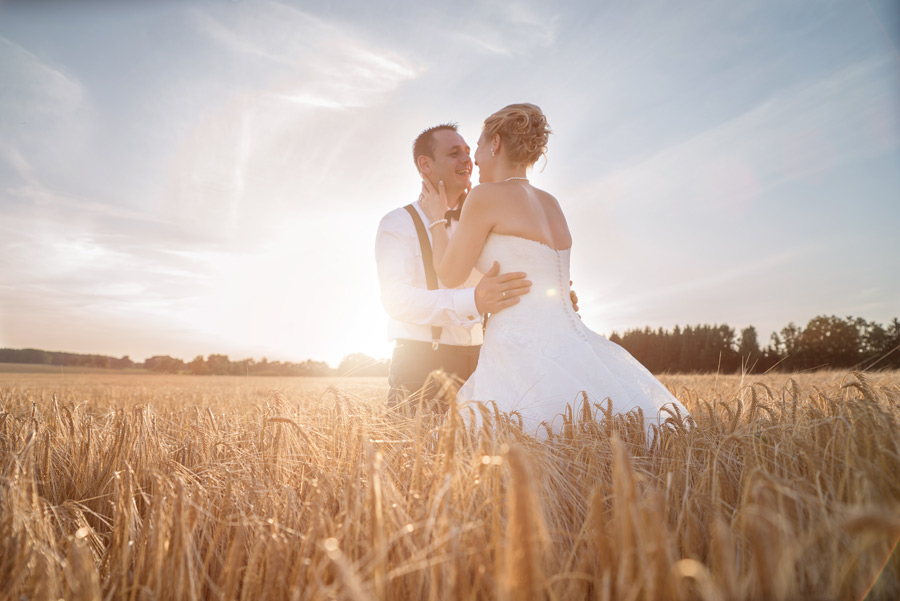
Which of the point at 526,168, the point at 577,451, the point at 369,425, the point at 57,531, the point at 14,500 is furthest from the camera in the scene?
the point at 526,168

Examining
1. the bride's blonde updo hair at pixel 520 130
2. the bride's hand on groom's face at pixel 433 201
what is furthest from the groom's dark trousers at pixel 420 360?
the bride's blonde updo hair at pixel 520 130

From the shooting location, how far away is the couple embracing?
3649 mm

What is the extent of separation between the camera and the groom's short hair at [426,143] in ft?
19.6

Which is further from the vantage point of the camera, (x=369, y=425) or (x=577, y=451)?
(x=369, y=425)

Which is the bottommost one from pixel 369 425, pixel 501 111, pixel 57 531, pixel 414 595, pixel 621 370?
pixel 57 531

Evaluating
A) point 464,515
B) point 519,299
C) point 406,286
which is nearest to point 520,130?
point 519,299

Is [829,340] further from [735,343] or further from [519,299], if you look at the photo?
[519,299]

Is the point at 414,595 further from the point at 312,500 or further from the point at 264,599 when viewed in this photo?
the point at 312,500

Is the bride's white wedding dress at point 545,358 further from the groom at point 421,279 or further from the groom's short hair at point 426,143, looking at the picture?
the groom's short hair at point 426,143

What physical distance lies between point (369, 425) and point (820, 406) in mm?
2844

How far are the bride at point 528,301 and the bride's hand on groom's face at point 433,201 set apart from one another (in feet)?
2.37

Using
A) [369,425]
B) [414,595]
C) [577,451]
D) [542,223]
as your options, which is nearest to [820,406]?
[577,451]

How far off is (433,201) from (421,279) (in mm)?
1045

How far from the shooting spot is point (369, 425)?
2.48 m
